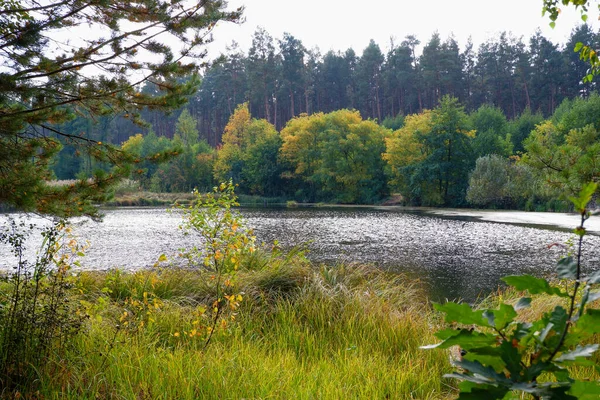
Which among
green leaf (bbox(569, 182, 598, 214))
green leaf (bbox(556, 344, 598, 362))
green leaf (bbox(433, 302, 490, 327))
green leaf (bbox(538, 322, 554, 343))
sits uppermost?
green leaf (bbox(569, 182, 598, 214))

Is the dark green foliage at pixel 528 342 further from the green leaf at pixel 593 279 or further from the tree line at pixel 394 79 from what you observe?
the tree line at pixel 394 79

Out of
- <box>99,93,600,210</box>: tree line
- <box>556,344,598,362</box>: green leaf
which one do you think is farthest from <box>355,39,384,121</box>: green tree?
<box>556,344,598,362</box>: green leaf

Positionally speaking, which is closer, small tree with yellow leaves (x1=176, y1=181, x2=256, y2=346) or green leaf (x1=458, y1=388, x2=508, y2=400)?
green leaf (x1=458, y1=388, x2=508, y2=400)

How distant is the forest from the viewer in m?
36.0

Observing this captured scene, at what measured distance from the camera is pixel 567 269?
807 millimetres

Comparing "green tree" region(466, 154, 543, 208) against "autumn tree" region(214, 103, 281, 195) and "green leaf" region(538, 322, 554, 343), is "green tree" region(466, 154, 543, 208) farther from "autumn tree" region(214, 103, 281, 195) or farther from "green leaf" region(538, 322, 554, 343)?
"green leaf" region(538, 322, 554, 343)

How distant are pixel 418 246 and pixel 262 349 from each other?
37.7 feet

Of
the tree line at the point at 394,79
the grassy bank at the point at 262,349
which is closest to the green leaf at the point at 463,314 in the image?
the grassy bank at the point at 262,349

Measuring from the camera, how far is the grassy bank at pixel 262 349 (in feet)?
9.16

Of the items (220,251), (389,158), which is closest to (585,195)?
(220,251)

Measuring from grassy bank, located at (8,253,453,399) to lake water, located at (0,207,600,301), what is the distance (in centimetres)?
141

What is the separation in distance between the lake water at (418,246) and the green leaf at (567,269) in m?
5.46

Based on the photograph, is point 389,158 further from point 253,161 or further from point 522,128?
point 253,161

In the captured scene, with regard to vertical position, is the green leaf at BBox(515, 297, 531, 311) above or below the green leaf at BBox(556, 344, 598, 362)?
above
